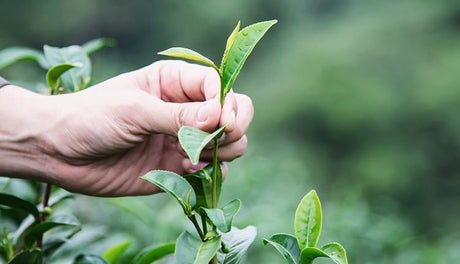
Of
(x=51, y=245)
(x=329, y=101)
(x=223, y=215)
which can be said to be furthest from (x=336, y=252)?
(x=329, y=101)

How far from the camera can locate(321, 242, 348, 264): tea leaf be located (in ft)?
3.05

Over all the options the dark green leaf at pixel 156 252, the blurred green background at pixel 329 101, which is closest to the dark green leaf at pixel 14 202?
the dark green leaf at pixel 156 252

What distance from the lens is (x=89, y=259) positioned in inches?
50.6

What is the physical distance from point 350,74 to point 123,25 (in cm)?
639

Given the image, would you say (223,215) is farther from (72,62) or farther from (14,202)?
(72,62)

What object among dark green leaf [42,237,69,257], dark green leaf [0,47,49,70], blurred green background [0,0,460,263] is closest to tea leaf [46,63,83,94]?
dark green leaf [0,47,49,70]

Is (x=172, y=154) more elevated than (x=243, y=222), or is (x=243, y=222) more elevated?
(x=172, y=154)

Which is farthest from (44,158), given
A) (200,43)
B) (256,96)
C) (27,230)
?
(200,43)

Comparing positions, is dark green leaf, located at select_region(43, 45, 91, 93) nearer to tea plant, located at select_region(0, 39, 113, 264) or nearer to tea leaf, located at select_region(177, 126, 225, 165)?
tea plant, located at select_region(0, 39, 113, 264)

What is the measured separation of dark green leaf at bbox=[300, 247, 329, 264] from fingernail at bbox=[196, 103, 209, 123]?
0.31 m

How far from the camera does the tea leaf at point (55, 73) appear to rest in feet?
4.40

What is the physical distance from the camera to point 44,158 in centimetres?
143

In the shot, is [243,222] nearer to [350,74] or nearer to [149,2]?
[350,74]

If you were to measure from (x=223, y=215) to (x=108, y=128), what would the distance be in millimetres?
445
